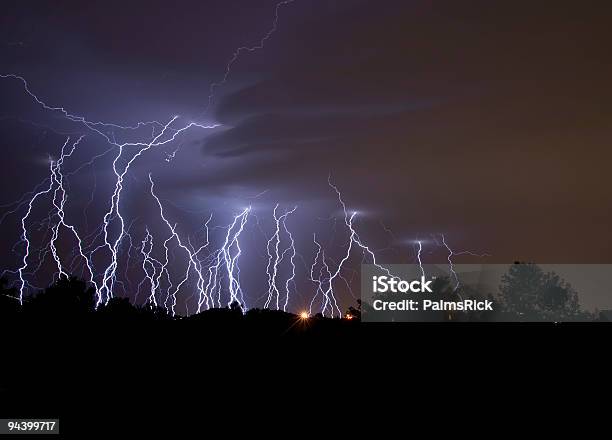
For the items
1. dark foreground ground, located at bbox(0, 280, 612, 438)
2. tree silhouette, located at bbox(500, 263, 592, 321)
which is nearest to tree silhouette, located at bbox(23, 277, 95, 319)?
dark foreground ground, located at bbox(0, 280, 612, 438)

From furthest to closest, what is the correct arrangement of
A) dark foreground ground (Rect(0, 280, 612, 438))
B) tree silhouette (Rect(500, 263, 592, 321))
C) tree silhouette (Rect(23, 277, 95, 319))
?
tree silhouette (Rect(500, 263, 592, 321)) < tree silhouette (Rect(23, 277, 95, 319)) < dark foreground ground (Rect(0, 280, 612, 438))

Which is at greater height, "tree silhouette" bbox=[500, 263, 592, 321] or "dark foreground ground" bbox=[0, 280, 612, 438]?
"tree silhouette" bbox=[500, 263, 592, 321]

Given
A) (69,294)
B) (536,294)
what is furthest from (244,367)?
(536,294)

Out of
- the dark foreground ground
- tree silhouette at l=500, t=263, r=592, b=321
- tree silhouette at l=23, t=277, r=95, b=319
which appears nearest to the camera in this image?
the dark foreground ground

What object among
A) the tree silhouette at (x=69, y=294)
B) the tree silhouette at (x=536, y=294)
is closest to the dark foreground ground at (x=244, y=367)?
the tree silhouette at (x=69, y=294)

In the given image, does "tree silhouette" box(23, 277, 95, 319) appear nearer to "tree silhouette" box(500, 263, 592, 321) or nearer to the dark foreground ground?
the dark foreground ground

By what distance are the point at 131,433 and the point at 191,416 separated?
69 cm

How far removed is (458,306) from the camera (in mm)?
25578

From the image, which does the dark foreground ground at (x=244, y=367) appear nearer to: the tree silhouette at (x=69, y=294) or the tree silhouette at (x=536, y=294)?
the tree silhouette at (x=69, y=294)

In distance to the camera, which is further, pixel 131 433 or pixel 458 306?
pixel 458 306

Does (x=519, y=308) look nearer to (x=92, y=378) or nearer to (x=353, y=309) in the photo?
(x=353, y=309)

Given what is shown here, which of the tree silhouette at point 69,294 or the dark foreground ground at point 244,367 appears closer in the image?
the dark foreground ground at point 244,367

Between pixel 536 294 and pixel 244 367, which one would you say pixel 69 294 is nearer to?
pixel 244 367

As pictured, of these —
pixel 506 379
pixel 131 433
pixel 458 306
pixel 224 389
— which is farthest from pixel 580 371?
pixel 458 306
